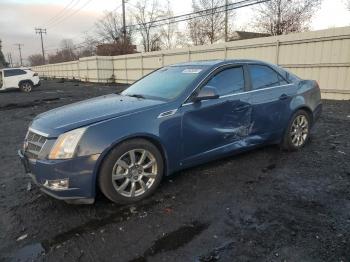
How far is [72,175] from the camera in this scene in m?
3.28

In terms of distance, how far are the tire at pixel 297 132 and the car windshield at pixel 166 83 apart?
1.93 m

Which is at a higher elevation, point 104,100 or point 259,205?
point 104,100

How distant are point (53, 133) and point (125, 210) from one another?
45.0 inches

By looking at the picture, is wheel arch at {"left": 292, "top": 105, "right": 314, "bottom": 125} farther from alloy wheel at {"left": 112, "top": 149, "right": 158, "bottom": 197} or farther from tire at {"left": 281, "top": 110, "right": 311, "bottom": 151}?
alloy wheel at {"left": 112, "top": 149, "right": 158, "bottom": 197}

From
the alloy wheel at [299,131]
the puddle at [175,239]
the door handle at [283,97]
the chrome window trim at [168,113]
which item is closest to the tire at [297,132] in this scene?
the alloy wheel at [299,131]

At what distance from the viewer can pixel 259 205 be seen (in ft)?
11.9

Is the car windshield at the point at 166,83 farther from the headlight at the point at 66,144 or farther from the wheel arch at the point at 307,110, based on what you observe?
the wheel arch at the point at 307,110

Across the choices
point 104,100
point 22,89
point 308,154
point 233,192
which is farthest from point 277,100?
point 22,89

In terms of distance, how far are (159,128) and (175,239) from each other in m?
1.30

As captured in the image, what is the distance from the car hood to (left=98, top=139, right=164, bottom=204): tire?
1.33 ft

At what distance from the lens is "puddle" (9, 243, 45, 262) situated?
282 cm

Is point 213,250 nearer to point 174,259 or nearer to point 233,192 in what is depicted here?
point 174,259

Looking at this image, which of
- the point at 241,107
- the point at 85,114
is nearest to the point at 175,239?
the point at 85,114

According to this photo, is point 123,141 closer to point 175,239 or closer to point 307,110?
point 175,239
